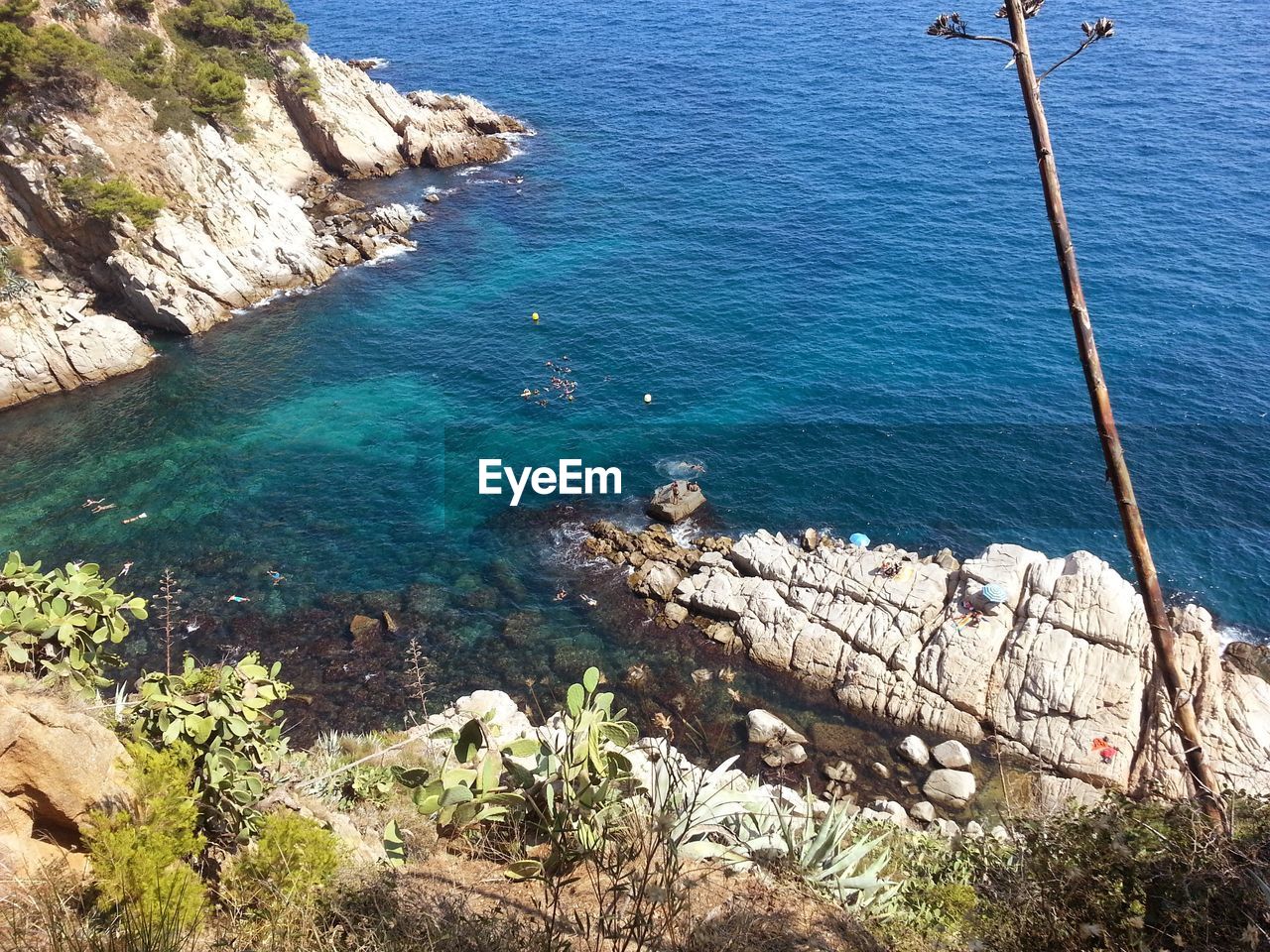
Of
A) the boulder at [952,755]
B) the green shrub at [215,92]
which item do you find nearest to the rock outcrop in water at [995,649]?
the boulder at [952,755]

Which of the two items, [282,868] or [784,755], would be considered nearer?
[282,868]

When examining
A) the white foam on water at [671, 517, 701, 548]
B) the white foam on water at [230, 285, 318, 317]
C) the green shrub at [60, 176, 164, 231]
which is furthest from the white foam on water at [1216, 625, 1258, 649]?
the green shrub at [60, 176, 164, 231]

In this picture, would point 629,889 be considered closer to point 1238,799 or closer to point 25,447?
point 1238,799

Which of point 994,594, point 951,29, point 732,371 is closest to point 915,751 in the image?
point 994,594

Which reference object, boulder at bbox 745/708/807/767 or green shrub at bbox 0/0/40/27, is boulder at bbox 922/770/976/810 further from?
green shrub at bbox 0/0/40/27

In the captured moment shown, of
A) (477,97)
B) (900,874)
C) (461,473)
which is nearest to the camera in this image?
(900,874)

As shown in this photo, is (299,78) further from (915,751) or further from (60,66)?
(915,751)

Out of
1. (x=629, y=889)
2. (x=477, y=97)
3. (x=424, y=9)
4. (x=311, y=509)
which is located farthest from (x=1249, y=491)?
(x=424, y=9)
